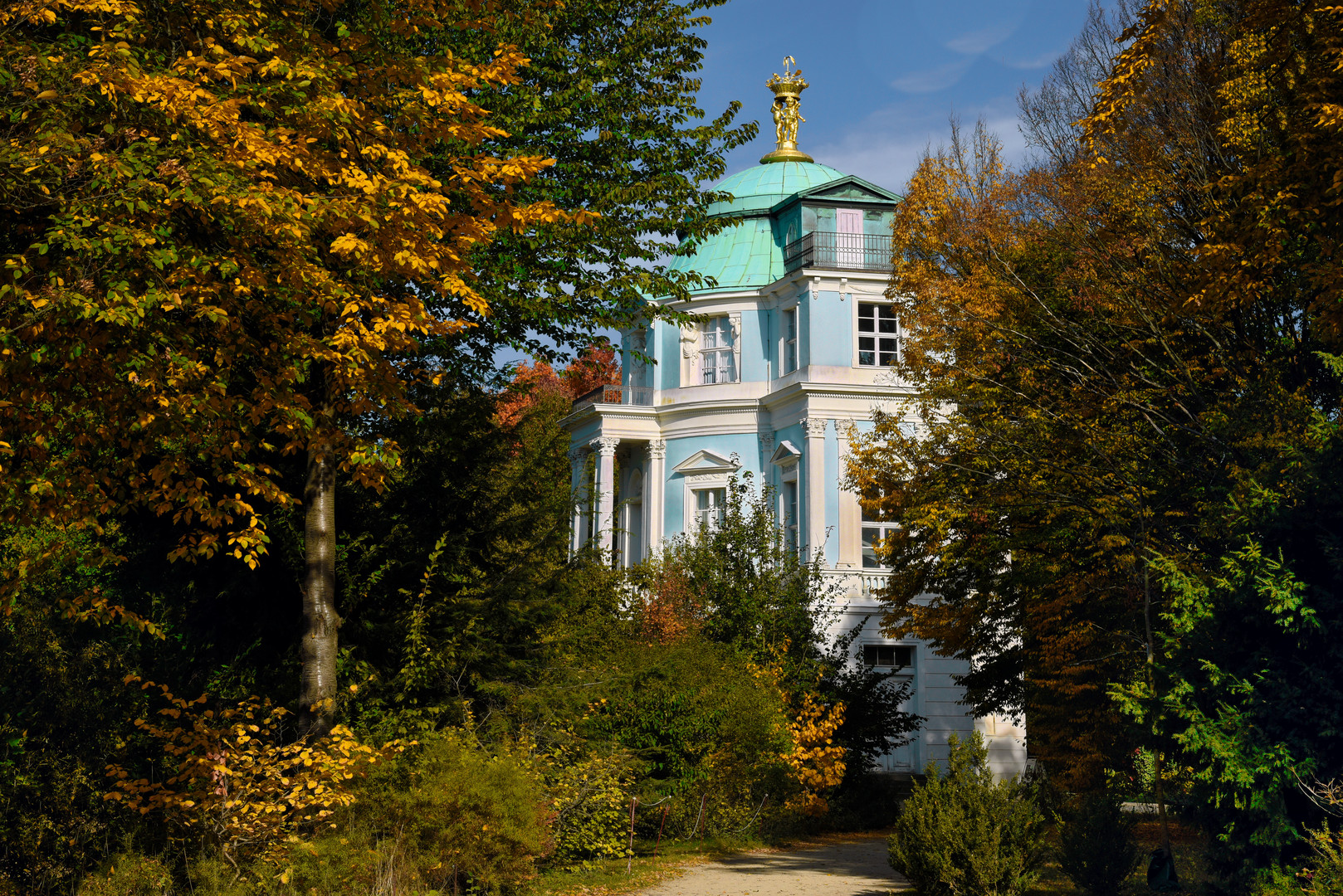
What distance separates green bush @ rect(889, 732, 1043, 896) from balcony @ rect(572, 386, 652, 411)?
24620mm

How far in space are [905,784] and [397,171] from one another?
20.8 metres

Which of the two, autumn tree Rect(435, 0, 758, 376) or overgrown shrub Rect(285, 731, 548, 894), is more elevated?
autumn tree Rect(435, 0, 758, 376)

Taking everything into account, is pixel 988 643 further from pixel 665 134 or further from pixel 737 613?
pixel 665 134

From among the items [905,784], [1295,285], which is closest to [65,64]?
[1295,285]

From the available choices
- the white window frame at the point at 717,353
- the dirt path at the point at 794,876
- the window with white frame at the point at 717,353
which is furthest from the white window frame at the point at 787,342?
the dirt path at the point at 794,876

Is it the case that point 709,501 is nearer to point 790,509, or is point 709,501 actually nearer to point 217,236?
point 790,509

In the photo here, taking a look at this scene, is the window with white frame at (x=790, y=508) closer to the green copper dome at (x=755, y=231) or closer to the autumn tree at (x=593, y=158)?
the green copper dome at (x=755, y=231)

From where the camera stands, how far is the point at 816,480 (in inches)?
1217

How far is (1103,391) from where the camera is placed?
1578cm

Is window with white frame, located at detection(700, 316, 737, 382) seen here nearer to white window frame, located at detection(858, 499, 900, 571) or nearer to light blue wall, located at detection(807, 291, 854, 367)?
light blue wall, located at detection(807, 291, 854, 367)

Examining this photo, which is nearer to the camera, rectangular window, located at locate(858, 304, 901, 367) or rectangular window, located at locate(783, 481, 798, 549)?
rectangular window, located at locate(783, 481, 798, 549)

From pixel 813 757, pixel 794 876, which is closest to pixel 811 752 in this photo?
pixel 813 757

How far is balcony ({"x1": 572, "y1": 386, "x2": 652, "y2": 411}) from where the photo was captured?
3572cm

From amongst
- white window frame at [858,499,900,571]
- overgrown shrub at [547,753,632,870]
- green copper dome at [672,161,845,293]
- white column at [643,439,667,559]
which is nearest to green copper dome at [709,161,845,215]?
green copper dome at [672,161,845,293]
